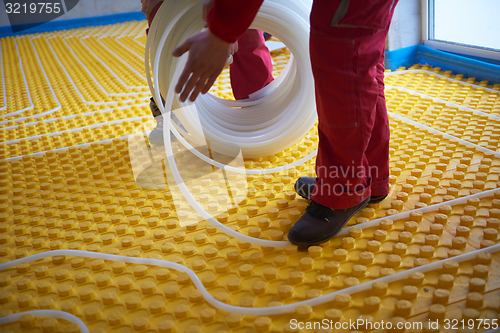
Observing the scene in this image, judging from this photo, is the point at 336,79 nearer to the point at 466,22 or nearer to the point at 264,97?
the point at 264,97

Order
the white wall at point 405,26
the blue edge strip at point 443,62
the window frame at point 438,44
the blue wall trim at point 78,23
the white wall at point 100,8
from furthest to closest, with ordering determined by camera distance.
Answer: the white wall at point 100,8 → the blue wall trim at point 78,23 → the white wall at point 405,26 → the window frame at point 438,44 → the blue edge strip at point 443,62

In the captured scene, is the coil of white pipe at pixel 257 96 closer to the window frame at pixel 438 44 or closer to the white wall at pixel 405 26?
the white wall at pixel 405 26

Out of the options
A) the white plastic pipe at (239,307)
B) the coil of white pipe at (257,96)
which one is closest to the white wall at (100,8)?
the coil of white pipe at (257,96)

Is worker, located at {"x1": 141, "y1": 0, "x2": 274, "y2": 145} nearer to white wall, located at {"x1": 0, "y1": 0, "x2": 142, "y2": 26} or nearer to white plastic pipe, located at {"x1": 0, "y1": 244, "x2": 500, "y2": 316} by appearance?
white plastic pipe, located at {"x1": 0, "y1": 244, "x2": 500, "y2": 316}

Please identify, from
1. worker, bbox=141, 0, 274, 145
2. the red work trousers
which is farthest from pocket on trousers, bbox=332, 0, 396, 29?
worker, bbox=141, 0, 274, 145

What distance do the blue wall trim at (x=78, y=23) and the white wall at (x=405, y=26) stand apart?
6.16m

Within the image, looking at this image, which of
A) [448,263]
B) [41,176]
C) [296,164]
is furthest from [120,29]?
[448,263]

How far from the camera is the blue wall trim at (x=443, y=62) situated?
285 centimetres

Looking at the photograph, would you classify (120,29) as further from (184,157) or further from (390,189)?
(390,189)

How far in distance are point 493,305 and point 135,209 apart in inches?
57.6

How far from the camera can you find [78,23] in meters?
7.75

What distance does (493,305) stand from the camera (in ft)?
3.68

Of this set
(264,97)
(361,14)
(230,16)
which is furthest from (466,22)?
(230,16)

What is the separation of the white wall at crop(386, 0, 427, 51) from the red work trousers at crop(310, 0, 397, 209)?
7.07ft
